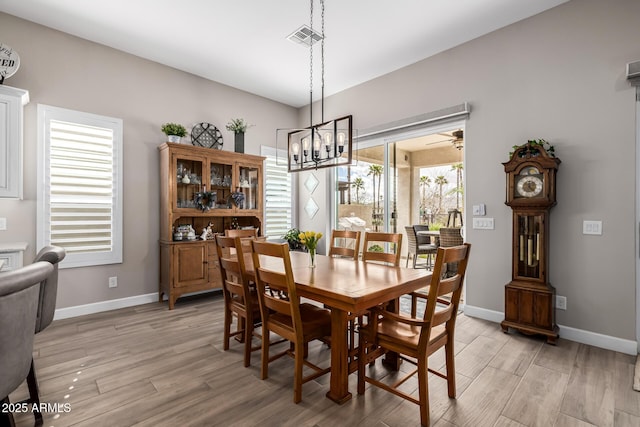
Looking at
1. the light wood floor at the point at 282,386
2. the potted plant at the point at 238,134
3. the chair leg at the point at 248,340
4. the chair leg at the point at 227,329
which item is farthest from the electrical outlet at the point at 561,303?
the potted plant at the point at 238,134

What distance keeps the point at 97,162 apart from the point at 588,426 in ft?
16.7

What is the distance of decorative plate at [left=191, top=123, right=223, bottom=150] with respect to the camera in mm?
4617

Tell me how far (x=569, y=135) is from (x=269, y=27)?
3.32m

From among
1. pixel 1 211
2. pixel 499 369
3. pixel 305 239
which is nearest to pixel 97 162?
pixel 1 211

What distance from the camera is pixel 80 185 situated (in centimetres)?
370

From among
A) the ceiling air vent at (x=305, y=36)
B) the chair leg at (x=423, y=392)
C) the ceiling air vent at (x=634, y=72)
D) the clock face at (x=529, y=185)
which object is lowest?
the chair leg at (x=423, y=392)

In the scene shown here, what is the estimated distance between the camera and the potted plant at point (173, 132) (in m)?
4.12

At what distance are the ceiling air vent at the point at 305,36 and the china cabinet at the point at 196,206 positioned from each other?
1.82m

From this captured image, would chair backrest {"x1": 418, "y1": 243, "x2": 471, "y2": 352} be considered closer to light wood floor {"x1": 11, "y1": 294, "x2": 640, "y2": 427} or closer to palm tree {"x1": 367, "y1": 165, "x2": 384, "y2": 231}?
light wood floor {"x1": 11, "y1": 294, "x2": 640, "y2": 427}

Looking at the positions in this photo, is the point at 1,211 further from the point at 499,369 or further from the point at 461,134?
Answer: the point at 461,134

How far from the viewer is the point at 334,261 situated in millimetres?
2957

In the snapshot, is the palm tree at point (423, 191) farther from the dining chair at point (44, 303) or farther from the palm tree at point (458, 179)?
the dining chair at point (44, 303)

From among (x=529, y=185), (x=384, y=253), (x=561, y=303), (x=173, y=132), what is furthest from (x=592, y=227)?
(x=173, y=132)

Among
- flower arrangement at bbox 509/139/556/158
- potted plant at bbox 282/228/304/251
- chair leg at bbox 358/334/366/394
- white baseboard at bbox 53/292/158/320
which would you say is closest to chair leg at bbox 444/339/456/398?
chair leg at bbox 358/334/366/394
